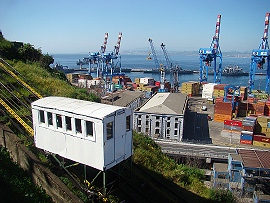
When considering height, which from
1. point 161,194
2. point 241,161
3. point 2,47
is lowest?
point 241,161

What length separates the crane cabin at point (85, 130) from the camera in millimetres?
6555

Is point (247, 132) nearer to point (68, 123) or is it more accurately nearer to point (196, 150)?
point (196, 150)

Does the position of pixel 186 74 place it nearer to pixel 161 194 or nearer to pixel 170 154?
pixel 170 154

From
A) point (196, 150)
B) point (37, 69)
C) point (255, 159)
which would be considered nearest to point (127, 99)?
point (196, 150)

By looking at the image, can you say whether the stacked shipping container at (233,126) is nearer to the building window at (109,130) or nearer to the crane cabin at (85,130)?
the crane cabin at (85,130)

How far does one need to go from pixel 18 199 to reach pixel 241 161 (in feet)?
49.4

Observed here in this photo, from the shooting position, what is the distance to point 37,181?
8.00 metres

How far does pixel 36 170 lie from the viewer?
7.92 m

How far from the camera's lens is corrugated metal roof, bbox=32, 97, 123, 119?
6648 mm

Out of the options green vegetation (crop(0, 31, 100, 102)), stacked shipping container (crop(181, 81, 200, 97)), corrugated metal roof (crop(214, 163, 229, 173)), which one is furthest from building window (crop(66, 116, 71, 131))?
stacked shipping container (crop(181, 81, 200, 97))

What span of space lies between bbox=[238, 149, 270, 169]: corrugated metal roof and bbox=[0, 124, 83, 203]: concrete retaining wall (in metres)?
13.2

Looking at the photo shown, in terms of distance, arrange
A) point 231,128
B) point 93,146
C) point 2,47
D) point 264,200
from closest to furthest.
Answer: point 93,146
point 264,200
point 2,47
point 231,128

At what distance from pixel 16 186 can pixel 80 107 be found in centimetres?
331

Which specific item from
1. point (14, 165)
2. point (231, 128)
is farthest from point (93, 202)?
point (231, 128)
